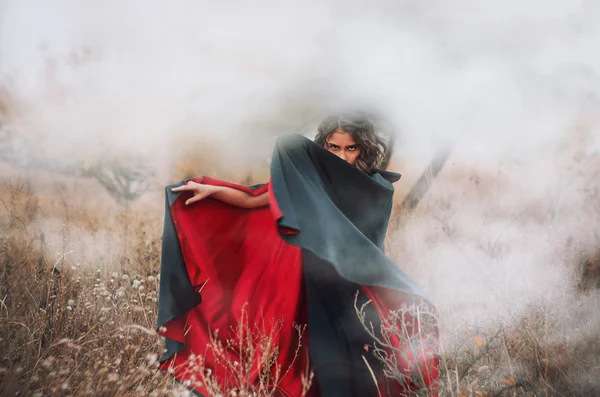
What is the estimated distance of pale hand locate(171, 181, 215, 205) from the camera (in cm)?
264

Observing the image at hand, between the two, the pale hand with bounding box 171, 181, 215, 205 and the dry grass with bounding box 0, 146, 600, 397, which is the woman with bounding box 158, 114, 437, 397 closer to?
the pale hand with bounding box 171, 181, 215, 205

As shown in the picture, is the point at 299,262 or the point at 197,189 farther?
the point at 197,189

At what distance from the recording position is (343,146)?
2746 mm

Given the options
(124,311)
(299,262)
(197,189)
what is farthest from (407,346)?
(124,311)

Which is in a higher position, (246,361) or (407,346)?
(407,346)

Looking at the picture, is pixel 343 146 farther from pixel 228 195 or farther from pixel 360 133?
pixel 228 195

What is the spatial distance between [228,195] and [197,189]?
158 mm

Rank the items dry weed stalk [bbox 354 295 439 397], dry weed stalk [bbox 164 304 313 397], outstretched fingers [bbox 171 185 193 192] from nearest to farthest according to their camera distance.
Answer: dry weed stalk [bbox 354 295 439 397] → dry weed stalk [bbox 164 304 313 397] → outstretched fingers [bbox 171 185 193 192]

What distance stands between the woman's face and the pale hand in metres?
0.65

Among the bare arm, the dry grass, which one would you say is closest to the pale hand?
the bare arm

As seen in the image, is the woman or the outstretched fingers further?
the outstretched fingers

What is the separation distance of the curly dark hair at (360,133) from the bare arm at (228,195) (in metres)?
0.45

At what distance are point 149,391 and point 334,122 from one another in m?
1.60

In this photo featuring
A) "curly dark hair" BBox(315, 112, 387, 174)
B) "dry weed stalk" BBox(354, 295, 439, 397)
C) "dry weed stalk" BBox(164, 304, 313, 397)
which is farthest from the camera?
"curly dark hair" BBox(315, 112, 387, 174)
